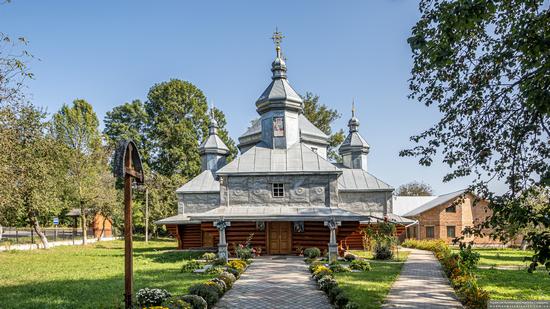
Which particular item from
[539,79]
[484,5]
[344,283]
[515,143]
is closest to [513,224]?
[515,143]

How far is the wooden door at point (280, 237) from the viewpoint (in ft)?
70.6

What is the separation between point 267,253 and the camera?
70.3ft

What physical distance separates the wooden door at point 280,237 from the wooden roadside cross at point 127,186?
47.3 ft

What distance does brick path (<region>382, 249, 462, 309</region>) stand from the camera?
9.93m

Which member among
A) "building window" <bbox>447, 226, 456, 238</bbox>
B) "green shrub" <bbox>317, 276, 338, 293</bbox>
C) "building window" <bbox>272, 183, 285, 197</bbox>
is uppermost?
"building window" <bbox>272, 183, 285, 197</bbox>

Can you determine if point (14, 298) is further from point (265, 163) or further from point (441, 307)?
point (265, 163)

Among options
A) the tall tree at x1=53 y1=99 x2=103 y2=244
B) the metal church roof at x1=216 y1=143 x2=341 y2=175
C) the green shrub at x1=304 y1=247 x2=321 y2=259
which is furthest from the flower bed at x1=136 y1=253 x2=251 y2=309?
the tall tree at x1=53 y1=99 x2=103 y2=244

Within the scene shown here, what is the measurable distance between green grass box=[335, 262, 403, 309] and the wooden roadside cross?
5076 mm

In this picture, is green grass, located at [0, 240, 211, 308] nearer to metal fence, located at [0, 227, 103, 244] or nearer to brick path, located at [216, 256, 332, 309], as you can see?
brick path, located at [216, 256, 332, 309]

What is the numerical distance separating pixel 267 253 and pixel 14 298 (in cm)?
1232

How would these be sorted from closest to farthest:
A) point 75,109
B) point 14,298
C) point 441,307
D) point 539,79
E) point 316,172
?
point 539,79, point 441,307, point 14,298, point 316,172, point 75,109

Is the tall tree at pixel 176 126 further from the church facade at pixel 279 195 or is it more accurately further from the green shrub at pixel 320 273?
the green shrub at pixel 320 273

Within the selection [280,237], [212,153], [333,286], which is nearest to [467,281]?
[333,286]

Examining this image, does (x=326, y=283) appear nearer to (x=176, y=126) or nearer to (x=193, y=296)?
(x=193, y=296)
